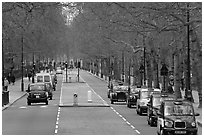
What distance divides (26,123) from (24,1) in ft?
20.2

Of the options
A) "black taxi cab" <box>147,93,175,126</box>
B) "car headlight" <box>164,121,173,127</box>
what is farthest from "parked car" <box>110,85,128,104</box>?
"car headlight" <box>164,121,173,127</box>

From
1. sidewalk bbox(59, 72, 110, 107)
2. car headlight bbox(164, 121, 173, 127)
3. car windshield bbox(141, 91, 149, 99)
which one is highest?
car windshield bbox(141, 91, 149, 99)

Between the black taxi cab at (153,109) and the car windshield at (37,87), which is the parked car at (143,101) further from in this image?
the car windshield at (37,87)

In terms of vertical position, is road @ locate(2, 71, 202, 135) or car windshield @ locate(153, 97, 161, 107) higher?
car windshield @ locate(153, 97, 161, 107)

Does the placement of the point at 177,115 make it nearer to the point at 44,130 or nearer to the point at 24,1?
the point at 44,130

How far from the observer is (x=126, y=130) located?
28.9 meters

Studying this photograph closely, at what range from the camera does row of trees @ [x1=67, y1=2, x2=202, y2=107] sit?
36469mm

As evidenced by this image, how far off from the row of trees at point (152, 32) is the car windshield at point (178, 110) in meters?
5.51

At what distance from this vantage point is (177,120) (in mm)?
25359

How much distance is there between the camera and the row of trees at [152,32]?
36.5m

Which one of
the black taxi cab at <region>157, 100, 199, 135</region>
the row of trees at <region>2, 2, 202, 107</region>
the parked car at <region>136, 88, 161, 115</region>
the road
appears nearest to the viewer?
the black taxi cab at <region>157, 100, 199, 135</region>

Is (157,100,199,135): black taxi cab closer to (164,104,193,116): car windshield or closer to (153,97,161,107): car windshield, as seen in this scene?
(164,104,193,116): car windshield

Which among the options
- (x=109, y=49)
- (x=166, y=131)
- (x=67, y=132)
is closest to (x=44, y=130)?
(x=67, y=132)

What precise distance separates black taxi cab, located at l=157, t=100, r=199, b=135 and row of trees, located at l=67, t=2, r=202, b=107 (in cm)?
566
